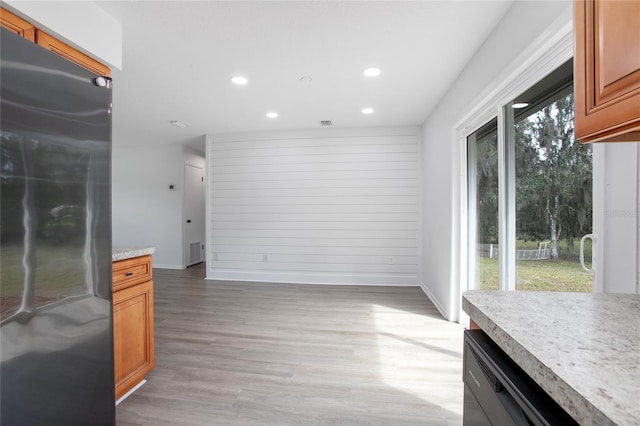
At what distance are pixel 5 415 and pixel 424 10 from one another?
2.89 metres

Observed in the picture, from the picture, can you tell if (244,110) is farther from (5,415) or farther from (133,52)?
(5,415)

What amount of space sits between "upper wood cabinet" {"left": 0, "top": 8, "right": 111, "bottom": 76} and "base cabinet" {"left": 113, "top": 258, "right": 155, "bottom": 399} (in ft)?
4.27

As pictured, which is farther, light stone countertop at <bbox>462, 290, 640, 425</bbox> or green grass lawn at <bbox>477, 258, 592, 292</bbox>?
green grass lawn at <bbox>477, 258, 592, 292</bbox>

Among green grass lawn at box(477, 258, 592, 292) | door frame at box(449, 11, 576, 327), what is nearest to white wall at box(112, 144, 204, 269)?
door frame at box(449, 11, 576, 327)

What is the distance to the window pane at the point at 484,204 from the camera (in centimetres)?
233

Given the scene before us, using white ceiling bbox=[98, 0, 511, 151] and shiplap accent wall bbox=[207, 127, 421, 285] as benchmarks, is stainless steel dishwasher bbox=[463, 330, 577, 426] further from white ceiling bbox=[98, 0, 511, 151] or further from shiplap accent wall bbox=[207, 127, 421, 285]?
shiplap accent wall bbox=[207, 127, 421, 285]

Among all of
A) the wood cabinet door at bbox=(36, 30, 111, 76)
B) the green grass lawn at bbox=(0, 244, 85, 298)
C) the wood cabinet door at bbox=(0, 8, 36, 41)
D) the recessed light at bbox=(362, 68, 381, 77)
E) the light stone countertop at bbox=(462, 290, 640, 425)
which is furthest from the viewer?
the recessed light at bbox=(362, 68, 381, 77)

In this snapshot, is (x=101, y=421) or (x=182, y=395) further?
(x=182, y=395)

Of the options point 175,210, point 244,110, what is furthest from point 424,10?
point 175,210

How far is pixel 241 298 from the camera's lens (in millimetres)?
3895

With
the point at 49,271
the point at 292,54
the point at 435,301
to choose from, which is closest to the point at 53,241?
the point at 49,271

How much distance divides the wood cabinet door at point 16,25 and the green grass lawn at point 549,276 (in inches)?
123

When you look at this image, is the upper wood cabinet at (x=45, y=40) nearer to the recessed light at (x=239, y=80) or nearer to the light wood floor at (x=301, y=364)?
the recessed light at (x=239, y=80)

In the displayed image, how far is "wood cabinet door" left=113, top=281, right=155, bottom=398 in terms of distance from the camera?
170 cm
